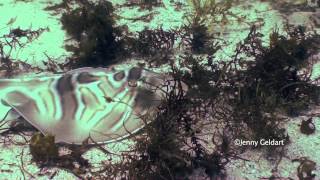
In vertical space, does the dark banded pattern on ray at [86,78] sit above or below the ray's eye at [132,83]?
above

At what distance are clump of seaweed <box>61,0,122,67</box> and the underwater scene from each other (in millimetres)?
19

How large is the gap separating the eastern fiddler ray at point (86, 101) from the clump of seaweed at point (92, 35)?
Result: 3.78 feet

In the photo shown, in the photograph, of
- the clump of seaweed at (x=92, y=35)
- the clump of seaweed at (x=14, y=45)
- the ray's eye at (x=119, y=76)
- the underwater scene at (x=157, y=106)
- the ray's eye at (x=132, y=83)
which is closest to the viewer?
the underwater scene at (x=157, y=106)

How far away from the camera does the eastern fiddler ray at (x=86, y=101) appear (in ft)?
15.1

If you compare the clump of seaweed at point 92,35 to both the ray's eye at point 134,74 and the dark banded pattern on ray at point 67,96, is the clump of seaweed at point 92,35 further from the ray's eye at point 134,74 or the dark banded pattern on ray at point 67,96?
the ray's eye at point 134,74

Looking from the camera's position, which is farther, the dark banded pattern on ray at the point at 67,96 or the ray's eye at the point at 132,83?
the ray's eye at the point at 132,83

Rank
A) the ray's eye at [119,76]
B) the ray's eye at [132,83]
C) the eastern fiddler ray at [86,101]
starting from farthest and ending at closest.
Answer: the ray's eye at [119,76], the ray's eye at [132,83], the eastern fiddler ray at [86,101]

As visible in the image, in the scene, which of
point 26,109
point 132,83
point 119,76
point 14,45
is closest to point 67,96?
point 26,109

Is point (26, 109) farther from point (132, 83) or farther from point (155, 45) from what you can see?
point (155, 45)

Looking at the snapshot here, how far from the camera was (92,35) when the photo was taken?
6.73 meters

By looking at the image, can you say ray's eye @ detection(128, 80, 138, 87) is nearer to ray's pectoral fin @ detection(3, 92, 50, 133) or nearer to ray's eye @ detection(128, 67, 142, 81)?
ray's eye @ detection(128, 67, 142, 81)

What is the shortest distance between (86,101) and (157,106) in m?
0.91

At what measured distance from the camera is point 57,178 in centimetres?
429

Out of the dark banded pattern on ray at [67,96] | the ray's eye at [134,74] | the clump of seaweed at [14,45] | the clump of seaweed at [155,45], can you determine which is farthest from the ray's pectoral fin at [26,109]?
the clump of seaweed at [155,45]
